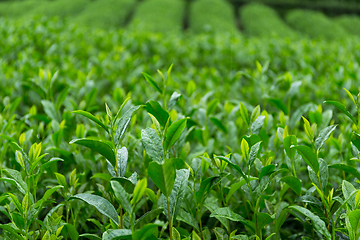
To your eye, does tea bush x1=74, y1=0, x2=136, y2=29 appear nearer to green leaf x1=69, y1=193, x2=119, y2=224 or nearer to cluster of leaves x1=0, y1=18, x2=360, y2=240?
cluster of leaves x1=0, y1=18, x2=360, y2=240

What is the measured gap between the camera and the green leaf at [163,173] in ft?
2.39

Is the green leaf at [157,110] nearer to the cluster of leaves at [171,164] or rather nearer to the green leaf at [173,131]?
the cluster of leaves at [171,164]

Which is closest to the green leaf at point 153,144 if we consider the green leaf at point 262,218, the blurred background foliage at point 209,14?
the green leaf at point 262,218

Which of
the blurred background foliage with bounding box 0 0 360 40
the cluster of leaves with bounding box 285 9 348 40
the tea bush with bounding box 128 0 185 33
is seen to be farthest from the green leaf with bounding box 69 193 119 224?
the cluster of leaves with bounding box 285 9 348 40

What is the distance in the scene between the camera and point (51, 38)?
13.5 ft

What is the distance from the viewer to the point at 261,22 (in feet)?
57.1

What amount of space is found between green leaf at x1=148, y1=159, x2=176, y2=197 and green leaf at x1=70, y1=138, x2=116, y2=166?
0.21 meters

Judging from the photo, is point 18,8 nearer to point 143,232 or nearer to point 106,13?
point 106,13

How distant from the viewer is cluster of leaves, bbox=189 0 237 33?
15.5 meters

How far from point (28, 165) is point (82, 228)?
39cm

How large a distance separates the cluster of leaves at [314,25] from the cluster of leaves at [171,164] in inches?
647

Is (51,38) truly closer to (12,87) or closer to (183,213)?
(12,87)

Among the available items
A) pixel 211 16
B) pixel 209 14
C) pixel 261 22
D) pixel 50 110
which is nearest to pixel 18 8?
pixel 209 14

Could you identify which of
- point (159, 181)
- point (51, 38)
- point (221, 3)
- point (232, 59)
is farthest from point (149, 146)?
point (221, 3)
